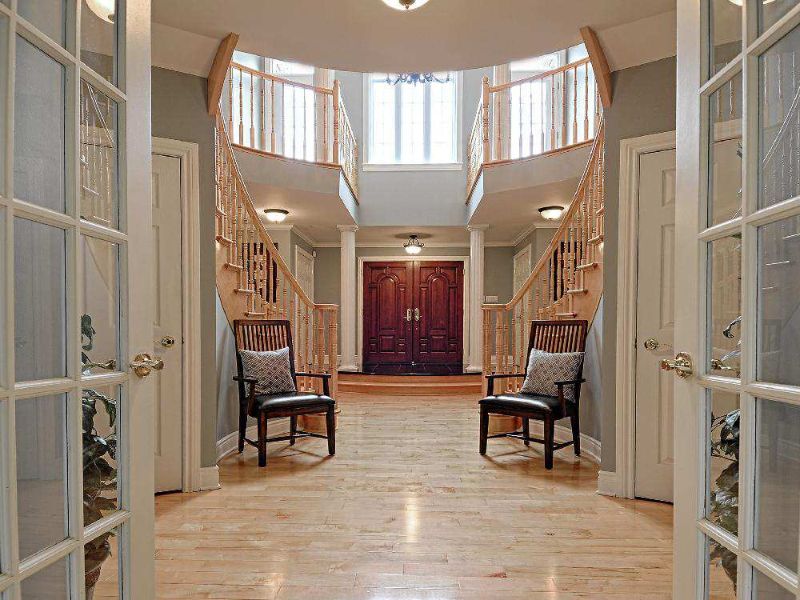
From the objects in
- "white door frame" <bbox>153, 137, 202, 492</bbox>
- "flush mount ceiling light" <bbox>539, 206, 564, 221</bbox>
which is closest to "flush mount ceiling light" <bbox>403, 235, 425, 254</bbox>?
"flush mount ceiling light" <bbox>539, 206, 564, 221</bbox>

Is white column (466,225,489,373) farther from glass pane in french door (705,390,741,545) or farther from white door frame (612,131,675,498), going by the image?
glass pane in french door (705,390,741,545)

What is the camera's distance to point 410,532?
244 centimetres

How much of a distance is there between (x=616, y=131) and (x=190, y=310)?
2767 mm

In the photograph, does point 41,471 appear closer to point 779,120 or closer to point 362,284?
point 779,120

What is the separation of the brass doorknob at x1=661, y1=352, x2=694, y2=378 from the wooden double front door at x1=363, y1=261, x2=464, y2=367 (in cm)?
837

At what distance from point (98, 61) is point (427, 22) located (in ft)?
6.67

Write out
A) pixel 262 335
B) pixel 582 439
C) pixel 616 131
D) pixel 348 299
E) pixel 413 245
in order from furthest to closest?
pixel 413 245
pixel 348 299
pixel 262 335
pixel 582 439
pixel 616 131

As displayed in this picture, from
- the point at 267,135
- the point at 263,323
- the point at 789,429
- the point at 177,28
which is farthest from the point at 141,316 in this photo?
the point at 267,135

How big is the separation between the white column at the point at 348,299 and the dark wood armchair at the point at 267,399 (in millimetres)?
3339

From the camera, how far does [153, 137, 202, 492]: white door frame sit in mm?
3012

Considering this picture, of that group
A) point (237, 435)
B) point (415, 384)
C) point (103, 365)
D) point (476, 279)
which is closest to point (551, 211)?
point (476, 279)

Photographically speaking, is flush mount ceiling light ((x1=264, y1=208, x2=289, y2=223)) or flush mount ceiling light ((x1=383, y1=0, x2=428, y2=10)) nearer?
flush mount ceiling light ((x1=383, y1=0, x2=428, y2=10))

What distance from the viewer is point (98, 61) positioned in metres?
1.20

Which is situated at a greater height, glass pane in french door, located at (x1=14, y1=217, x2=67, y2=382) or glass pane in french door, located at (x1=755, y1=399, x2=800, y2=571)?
glass pane in french door, located at (x1=14, y1=217, x2=67, y2=382)
